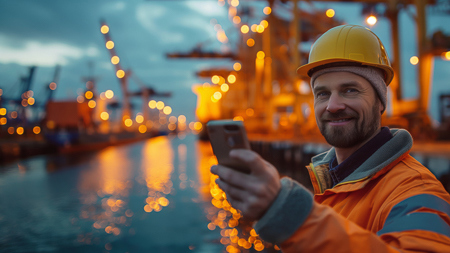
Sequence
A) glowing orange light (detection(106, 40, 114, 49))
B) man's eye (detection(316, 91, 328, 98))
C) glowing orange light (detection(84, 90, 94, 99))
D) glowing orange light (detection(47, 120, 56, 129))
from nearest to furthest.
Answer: man's eye (detection(316, 91, 328, 98)) < glowing orange light (detection(47, 120, 56, 129)) < glowing orange light (detection(84, 90, 94, 99)) < glowing orange light (detection(106, 40, 114, 49))

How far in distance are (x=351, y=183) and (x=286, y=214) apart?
63 centimetres

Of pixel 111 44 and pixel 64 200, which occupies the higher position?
pixel 111 44

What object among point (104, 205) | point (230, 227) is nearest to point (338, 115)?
point (230, 227)

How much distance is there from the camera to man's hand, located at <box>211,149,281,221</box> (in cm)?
94

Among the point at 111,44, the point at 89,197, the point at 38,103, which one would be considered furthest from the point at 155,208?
the point at 111,44

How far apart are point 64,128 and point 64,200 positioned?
1533 inches

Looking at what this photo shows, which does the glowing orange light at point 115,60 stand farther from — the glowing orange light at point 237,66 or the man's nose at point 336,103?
the man's nose at point 336,103

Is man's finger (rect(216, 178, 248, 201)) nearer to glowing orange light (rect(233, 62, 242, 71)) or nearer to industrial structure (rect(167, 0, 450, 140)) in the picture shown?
industrial structure (rect(167, 0, 450, 140))

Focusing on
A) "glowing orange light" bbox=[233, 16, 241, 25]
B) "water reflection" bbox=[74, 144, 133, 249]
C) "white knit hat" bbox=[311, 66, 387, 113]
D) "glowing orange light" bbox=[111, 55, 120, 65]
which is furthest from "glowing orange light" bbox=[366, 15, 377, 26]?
"glowing orange light" bbox=[111, 55, 120, 65]

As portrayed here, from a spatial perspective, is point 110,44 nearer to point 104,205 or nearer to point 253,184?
point 104,205

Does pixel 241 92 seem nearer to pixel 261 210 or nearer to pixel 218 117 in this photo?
pixel 218 117

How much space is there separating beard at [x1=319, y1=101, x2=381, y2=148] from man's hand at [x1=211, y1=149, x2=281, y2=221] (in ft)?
2.69

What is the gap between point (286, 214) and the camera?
964 mm

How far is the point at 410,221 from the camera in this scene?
1104 mm
